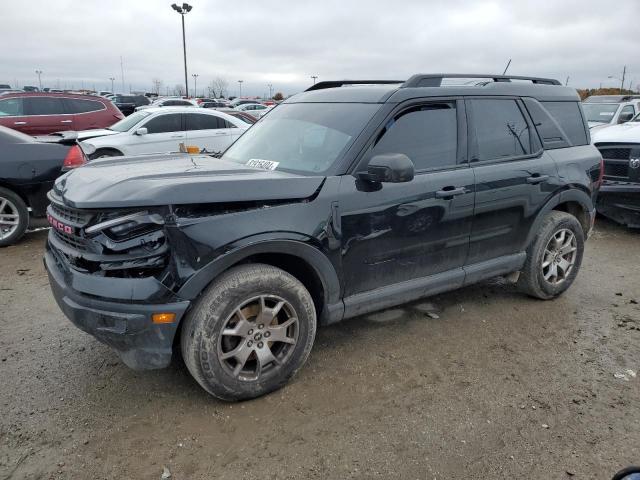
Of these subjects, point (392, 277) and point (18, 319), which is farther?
point (18, 319)

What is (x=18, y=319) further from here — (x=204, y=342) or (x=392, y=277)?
(x=392, y=277)

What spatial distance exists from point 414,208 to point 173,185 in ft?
5.38

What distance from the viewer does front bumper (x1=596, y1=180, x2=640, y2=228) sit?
700 cm

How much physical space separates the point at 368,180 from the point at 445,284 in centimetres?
113

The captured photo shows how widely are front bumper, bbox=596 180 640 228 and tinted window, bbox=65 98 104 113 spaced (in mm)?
11873

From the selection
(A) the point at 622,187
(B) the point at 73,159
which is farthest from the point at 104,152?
(A) the point at 622,187

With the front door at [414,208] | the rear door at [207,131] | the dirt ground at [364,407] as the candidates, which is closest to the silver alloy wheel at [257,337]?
the dirt ground at [364,407]

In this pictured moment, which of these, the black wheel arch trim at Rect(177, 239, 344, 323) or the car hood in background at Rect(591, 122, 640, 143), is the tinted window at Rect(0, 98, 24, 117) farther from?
the car hood in background at Rect(591, 122, 640, 143)

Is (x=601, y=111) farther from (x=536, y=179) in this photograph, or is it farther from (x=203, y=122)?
(x=536, y=179)

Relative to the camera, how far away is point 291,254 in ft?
9.83

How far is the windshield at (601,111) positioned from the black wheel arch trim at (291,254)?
11.2 m

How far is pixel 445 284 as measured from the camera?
3.82m

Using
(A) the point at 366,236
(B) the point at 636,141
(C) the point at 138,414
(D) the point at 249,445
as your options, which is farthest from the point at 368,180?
(B) the point at 636,141

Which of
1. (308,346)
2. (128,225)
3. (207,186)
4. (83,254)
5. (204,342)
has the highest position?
(207,186)
